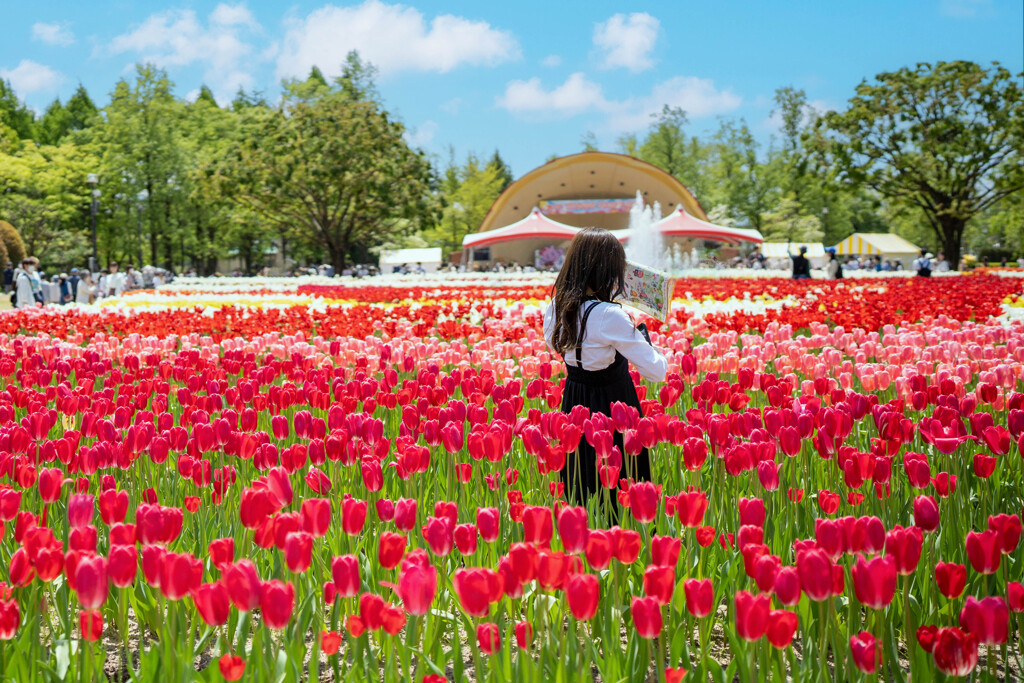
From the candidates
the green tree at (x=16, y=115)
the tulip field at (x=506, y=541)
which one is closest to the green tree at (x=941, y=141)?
the tulip field at (x=506, y=541)

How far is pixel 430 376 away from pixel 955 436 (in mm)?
2377

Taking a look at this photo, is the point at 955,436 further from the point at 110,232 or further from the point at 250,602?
the point at 110,232

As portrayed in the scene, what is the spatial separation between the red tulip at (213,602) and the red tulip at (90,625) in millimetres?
264

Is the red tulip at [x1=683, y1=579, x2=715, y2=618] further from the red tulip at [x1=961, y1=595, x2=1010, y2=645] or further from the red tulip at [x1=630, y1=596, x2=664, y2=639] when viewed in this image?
→ the red tulip at [x1=961, y1=595, x2=1010, y2=645]

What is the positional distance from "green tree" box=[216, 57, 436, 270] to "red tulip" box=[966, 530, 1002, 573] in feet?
113

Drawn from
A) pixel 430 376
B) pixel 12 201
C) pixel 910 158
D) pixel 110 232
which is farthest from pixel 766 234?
pixel 430 376

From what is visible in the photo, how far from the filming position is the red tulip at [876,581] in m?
1.65

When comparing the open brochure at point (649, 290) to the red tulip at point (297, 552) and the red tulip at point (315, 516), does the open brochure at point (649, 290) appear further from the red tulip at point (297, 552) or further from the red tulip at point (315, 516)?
the red tulip at point (297, 552)

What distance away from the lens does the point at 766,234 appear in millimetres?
64562

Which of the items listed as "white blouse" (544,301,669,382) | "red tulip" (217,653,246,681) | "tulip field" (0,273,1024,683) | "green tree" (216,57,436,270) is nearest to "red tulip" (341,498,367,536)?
"tulip field" (0,273,1024,683)

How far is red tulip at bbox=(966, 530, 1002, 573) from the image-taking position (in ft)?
6.18

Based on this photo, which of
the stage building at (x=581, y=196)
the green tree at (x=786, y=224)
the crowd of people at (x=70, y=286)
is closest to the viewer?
the crowd of people at (x=70, y=286)

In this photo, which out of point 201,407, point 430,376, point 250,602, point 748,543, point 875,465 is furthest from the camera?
point 430,376

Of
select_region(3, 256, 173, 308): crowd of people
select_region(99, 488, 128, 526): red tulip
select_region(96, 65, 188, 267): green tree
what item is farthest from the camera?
select_region(96, 65, 188, 267): green tree
